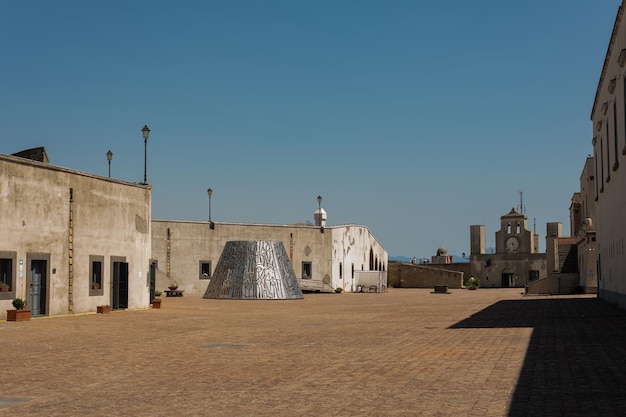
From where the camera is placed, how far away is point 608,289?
33.2 m

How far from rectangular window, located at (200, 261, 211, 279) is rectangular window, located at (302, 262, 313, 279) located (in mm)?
7619

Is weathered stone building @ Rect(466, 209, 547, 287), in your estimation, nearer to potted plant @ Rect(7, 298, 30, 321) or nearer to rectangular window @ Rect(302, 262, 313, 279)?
rectangular window @ Rect(302, 262, 313, 279)

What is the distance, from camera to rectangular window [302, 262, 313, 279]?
5528 cm

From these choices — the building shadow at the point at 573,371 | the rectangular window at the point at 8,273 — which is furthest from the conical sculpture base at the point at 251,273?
the building shadow at the point at 573,371

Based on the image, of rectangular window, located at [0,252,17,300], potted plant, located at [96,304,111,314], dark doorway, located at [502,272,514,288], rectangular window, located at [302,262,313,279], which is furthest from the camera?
dark doorway, located at [502,272,514,288]

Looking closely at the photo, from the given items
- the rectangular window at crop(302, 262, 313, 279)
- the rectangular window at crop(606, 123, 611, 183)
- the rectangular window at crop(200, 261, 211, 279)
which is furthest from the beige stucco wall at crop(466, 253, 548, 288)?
the rectangular window at crop(606, 123, 611, 183)

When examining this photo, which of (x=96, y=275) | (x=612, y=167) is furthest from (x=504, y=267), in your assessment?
(x=96, y=275)

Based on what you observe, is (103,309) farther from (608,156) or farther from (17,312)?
(608,156)

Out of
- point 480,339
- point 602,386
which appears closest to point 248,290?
point 480,339

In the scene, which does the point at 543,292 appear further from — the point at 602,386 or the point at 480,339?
the point at 602,386

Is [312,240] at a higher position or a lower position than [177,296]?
higher

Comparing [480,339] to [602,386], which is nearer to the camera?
[602,386]

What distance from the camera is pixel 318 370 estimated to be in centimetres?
1127

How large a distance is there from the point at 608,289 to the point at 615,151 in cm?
708
